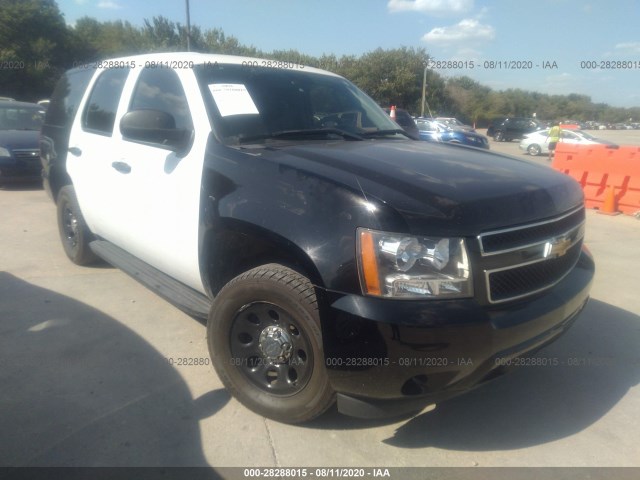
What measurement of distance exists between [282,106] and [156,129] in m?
0.88

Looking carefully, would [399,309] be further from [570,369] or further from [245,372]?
[570,369]

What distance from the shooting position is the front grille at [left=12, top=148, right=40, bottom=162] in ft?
29.8

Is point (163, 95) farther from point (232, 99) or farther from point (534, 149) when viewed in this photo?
point (534, 149)

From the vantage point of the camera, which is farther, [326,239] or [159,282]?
[159,282]

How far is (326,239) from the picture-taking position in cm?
223

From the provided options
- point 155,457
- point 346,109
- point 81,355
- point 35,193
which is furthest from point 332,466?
point 35,193

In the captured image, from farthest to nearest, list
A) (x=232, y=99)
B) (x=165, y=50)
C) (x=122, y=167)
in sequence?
1. (x=165, y=50)
2. (x=122, y=167)
3. (x=232, y=99)

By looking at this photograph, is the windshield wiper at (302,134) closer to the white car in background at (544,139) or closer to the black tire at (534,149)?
the white car in background at (544,139)

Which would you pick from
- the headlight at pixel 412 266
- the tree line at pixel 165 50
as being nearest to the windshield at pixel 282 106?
the headlight at pixel 412 266

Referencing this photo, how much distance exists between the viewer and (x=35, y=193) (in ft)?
30.0

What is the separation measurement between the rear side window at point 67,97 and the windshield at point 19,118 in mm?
5783

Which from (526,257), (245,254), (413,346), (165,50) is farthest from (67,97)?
(165,50)

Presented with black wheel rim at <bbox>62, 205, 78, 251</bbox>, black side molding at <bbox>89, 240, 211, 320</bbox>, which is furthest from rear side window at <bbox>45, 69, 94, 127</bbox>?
black side molding at <bbox>89, 240, 211, 320</bbox>

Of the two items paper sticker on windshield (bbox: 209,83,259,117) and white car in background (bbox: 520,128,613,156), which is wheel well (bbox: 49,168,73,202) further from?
white car in background (bbox: 520,128,613,156)
